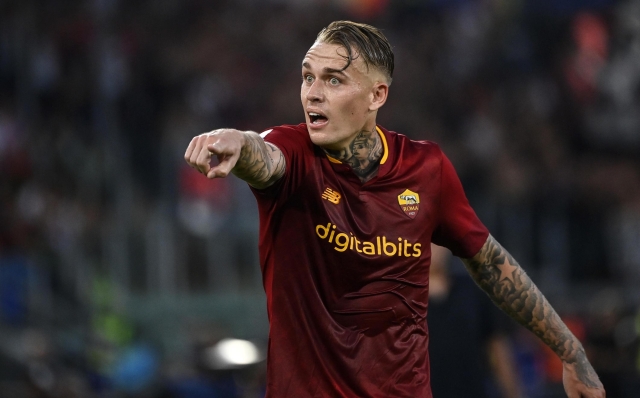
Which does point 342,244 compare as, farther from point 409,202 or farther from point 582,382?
point 582,382

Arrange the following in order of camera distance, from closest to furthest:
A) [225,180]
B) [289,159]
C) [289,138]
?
[289,159] < [289,138] < [225,180]

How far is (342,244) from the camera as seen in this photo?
13.1ft

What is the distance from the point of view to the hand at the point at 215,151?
326 cm

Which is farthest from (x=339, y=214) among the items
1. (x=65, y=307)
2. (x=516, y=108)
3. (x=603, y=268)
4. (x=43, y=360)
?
(x=516, y=108)

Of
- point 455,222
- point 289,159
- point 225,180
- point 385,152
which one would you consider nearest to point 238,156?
point 289,159

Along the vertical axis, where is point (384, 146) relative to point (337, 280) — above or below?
above

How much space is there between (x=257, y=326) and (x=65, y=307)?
2.22 metres

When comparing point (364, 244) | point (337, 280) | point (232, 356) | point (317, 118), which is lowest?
point (232, 356)

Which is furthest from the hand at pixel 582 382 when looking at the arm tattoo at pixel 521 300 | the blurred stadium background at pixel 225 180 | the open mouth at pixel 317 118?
the blurred stadium background at pixel 225 180

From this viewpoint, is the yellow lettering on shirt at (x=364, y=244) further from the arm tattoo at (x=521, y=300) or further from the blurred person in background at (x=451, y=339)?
the blurred person in background at (x=451, y=339)

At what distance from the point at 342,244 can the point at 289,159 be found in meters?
0.41

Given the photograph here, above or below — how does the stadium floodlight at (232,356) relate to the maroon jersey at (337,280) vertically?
below

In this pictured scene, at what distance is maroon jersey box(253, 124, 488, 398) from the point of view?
3.94 metres

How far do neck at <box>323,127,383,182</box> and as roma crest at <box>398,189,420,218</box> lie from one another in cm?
15
